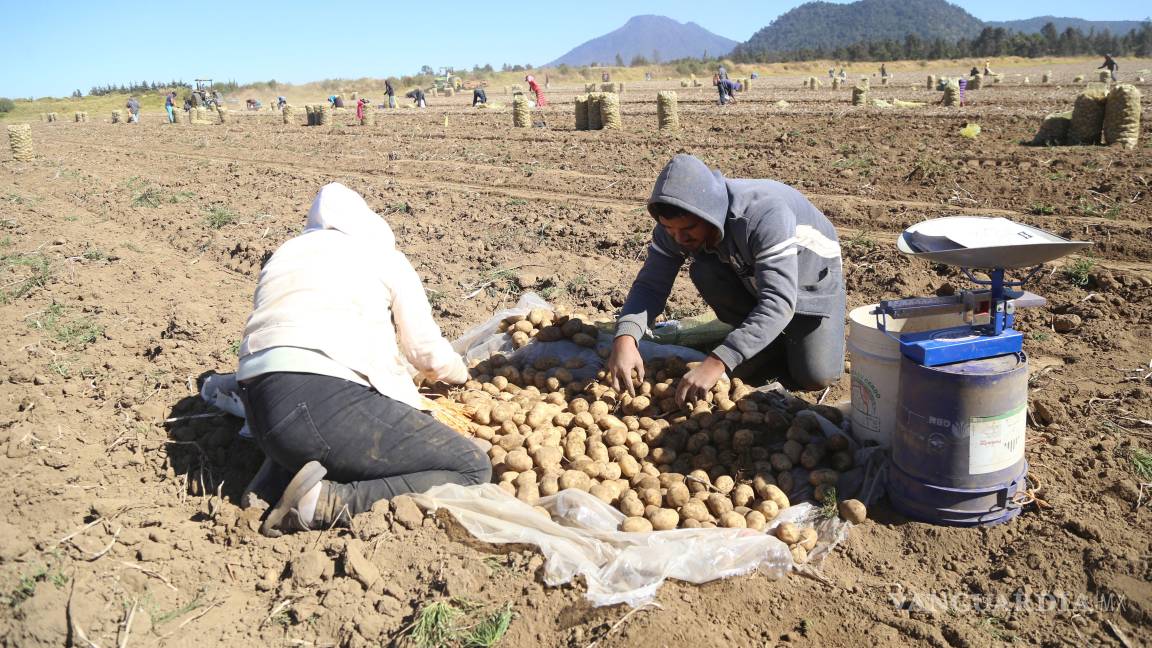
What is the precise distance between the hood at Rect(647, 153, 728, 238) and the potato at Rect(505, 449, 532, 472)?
3.91 feet

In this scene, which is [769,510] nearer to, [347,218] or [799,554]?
[799,554]

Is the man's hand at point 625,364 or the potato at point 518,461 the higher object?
the man's hand at point 625,364

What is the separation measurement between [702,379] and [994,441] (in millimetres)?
1065

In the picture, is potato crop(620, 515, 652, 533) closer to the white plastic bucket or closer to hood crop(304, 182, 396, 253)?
the white plastic bucket

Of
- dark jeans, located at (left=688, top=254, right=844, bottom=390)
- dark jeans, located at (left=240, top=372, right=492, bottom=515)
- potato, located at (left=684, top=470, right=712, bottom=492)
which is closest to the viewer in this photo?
dark jeans, located at (left=240, top=372, right=492, bottom=515)

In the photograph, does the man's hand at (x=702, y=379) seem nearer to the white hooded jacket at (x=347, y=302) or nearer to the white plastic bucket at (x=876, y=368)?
the white plastic bucket at (x=876, y=368)

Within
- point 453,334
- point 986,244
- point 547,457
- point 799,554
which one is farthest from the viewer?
point 453,334

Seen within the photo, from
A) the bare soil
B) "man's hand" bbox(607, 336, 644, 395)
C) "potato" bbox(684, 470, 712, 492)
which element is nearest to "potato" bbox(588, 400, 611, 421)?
"man's hand" bbox(607, 336, 644, 395)

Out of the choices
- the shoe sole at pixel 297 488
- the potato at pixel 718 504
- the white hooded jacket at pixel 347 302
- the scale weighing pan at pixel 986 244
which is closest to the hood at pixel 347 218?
the white hooded jacket at pixel 347 302

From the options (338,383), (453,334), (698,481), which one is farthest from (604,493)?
(453,334)

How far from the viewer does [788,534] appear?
2770 mm

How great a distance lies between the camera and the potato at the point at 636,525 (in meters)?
2.81

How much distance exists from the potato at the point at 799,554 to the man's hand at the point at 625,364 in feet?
3.46

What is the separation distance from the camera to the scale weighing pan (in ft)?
8.07
